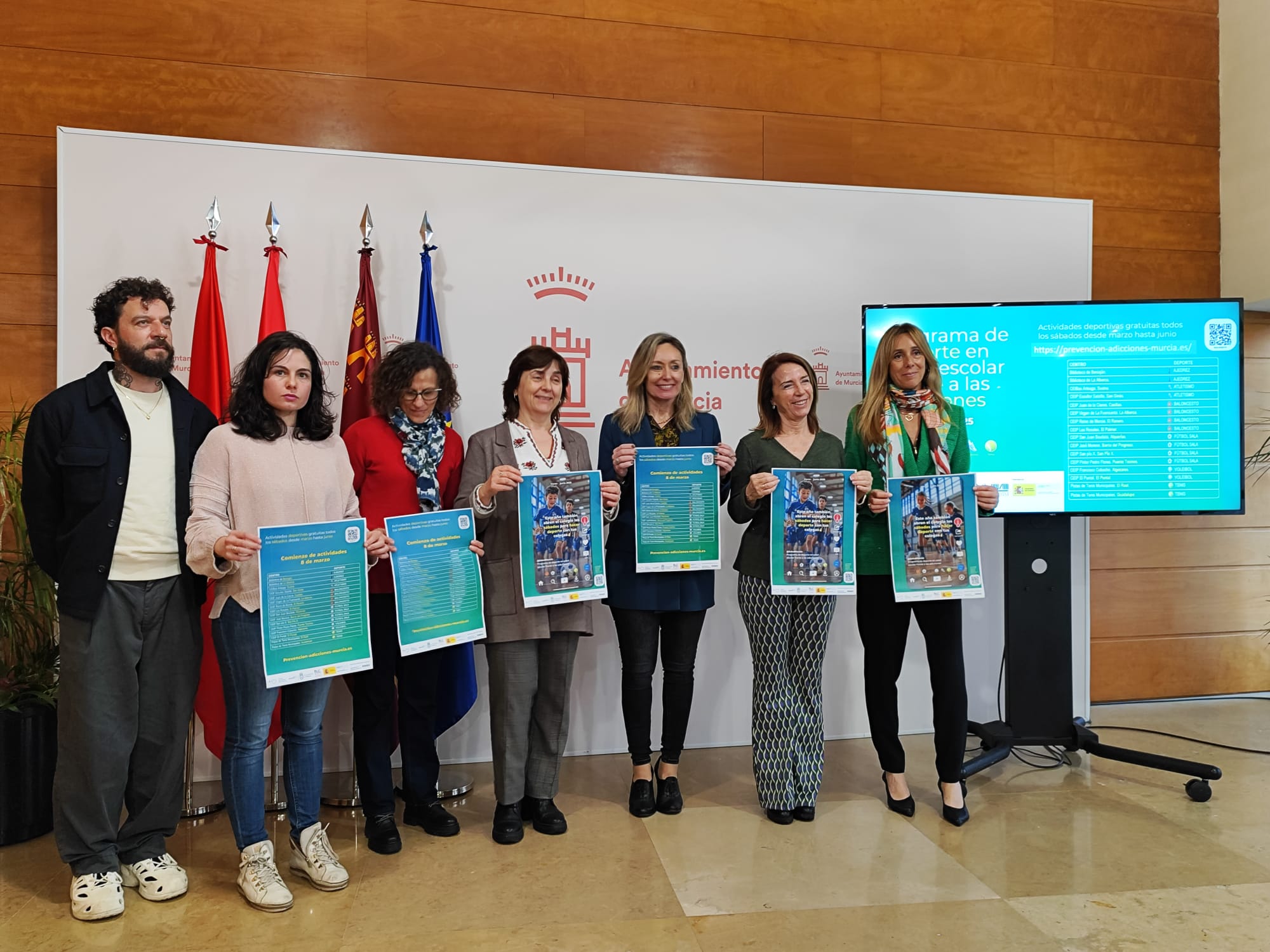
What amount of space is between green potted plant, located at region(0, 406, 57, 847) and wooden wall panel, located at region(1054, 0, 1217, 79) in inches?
194

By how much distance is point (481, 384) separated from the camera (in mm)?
3525

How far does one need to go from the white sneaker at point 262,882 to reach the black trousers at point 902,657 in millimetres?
1872

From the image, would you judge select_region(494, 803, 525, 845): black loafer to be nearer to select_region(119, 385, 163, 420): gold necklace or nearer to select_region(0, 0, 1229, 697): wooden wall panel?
select_region(119, 385, 163, 420): gold necklace

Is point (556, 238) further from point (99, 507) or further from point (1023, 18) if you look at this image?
point (1023, 18)

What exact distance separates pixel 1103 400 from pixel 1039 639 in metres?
0.98

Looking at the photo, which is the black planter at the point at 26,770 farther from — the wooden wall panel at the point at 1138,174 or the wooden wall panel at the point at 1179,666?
the wooden wall panel at the point at 1138,174

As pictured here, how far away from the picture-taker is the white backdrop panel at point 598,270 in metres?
3.30

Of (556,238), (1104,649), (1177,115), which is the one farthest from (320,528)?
(1177,115)

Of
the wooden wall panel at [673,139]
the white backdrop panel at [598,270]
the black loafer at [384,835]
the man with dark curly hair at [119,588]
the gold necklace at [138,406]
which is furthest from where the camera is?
the wooden wall panel at [673,139]

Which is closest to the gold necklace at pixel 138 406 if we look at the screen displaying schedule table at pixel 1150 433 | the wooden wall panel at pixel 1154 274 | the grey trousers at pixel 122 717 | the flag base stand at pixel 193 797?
the grey trousers at pixel 122 717

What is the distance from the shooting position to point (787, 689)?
2.87 meters

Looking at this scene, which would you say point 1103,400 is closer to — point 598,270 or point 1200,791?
point 1200,791

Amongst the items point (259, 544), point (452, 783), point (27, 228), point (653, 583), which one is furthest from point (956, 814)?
point (27, 228)

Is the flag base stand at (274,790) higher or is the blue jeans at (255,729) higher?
the blue jeans at (255,729)
